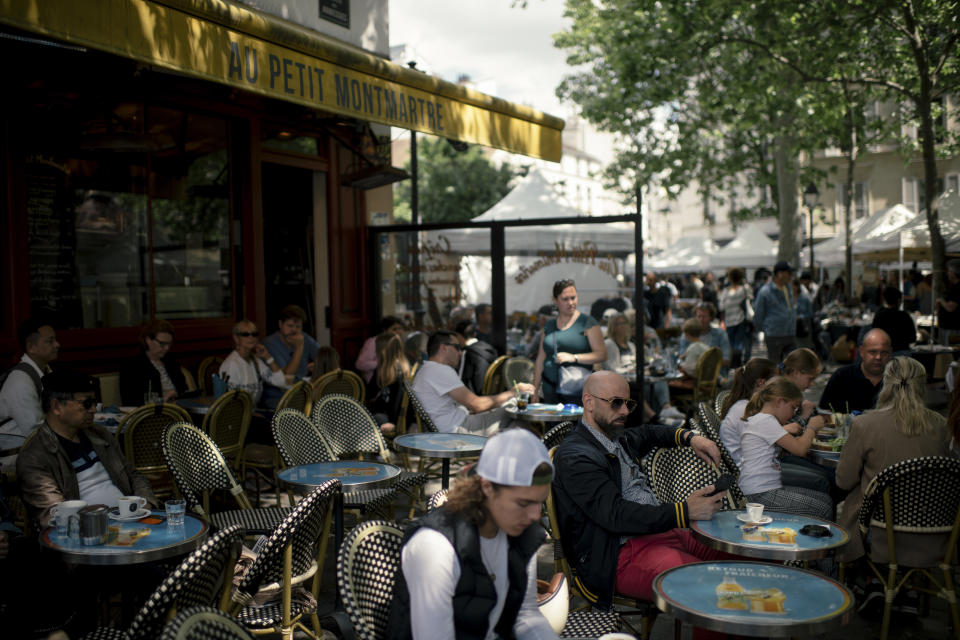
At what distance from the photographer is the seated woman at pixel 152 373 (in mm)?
7160

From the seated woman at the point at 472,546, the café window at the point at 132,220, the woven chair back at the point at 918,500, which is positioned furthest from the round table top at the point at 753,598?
the café window at the point at 132,220

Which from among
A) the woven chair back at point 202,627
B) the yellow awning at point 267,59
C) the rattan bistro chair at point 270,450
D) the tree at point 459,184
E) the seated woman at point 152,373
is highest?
the tree at point 459,184

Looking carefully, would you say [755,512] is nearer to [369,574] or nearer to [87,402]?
[369,574]

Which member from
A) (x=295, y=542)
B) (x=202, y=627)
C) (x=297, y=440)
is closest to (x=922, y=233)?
(x=297, y=440)

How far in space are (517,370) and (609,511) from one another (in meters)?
5.99

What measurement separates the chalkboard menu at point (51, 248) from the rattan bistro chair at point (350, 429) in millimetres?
2827

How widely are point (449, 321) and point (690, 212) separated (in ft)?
206

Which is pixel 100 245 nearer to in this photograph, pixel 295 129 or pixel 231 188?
pixel 231 188

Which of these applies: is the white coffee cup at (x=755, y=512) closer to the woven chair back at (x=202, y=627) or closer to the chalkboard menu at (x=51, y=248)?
the woven chair back at (x=202, y=627)

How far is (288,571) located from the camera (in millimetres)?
3574

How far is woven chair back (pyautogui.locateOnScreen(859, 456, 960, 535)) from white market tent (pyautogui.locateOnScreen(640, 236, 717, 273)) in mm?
24771

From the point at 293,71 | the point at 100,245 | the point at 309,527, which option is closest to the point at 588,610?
the point at 309,527

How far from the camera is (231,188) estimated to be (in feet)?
31.5

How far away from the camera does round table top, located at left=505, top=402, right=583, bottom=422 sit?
7.07m
